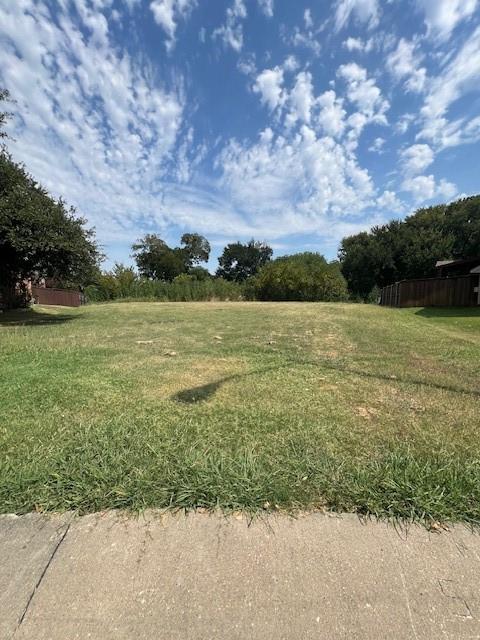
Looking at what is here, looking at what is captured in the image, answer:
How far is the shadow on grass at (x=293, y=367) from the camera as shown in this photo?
3.75 meters

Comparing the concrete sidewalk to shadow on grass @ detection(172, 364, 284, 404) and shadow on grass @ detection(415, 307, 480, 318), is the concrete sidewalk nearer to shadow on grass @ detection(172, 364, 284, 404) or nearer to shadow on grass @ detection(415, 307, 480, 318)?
shadow on grass @ detection(172, 364, 284, 404)

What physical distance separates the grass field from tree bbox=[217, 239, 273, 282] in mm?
65638

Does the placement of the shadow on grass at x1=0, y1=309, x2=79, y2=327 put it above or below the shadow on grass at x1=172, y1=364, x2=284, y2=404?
below

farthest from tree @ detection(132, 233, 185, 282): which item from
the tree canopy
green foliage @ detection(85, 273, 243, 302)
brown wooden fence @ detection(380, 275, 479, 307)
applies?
brown wooden fence @ detection(380, 275, 479, 307)

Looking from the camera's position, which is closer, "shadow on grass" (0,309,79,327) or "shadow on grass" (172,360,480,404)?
"shadow on grass" (172,360,480,404)

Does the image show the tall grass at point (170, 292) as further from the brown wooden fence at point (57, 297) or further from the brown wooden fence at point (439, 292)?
the brown wooden fence at point (439, 292)

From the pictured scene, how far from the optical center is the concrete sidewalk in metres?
1.35

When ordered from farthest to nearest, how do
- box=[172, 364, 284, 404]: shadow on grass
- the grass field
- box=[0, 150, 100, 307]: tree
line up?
1. box=[0, 150, 100, 307]: tree
2. box=[172, 364, 284, 404]: shadow on grass
3. the grass field

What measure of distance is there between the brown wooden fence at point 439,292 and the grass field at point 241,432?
41.7 feet

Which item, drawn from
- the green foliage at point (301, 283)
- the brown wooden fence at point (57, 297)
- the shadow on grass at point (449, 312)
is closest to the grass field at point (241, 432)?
the shadow on grass at point (449, 312)

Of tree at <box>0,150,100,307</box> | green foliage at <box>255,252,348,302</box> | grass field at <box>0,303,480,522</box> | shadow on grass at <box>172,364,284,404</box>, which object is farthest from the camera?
green foliage at <box>255,252,348,302</box>

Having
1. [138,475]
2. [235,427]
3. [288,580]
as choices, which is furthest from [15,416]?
[288,580]

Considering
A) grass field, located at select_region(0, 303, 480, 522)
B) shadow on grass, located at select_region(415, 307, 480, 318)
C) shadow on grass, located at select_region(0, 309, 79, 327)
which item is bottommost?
shadow on grass, located at select_region(0, 309, 79, 327)

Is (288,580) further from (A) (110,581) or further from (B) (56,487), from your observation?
(B) (56,487)
